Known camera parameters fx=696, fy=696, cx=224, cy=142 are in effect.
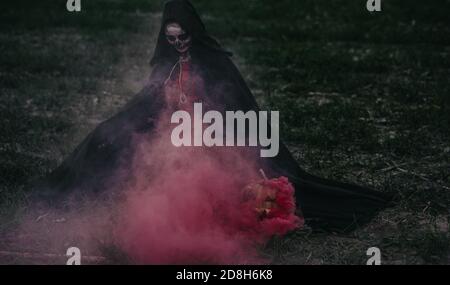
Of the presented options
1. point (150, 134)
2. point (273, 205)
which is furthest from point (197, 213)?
point (150, 134)

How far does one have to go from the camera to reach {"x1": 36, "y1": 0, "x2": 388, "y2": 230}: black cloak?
6.09 metres

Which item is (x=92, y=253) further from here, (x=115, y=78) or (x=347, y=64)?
(x=347, y=64)

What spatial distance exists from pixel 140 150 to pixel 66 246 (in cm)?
109

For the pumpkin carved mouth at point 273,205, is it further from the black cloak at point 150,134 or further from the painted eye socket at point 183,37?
the painted eye socket at point 183,37

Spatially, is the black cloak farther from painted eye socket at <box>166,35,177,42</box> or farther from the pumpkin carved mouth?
the pumpkin carved mouth

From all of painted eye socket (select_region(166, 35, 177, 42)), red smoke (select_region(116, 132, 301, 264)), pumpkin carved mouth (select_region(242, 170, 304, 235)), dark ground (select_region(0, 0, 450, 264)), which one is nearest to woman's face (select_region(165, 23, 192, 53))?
painted eye socket (select_region(166, 35, 177, 42))

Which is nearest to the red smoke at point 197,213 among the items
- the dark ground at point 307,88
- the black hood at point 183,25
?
the dark ground at point 307,88

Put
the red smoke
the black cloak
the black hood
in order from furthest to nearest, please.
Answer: the black cloak → the black hood → the red smoke

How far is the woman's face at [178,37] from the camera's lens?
5.89m

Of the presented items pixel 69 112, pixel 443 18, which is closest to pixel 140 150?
pixel 69 112

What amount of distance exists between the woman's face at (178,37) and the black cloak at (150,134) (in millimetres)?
70

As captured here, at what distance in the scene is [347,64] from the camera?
1122 cm

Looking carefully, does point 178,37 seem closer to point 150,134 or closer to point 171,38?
point 171,38

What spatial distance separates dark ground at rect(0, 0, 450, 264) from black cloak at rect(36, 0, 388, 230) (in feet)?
1.13
